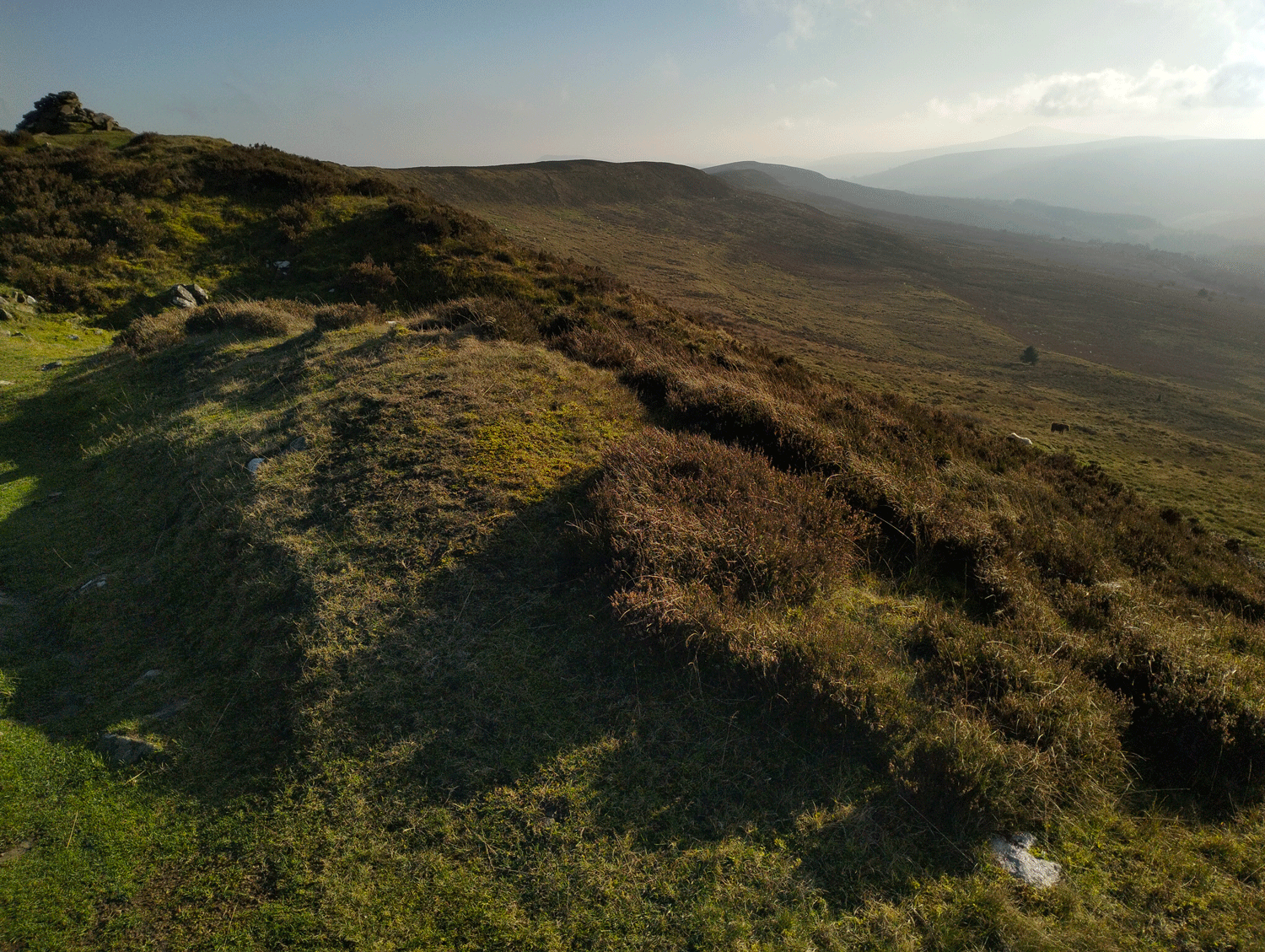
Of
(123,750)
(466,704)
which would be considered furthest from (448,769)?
(123,750)

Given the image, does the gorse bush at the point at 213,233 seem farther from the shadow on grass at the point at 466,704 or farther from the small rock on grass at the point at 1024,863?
the small rock on grass at the point at 1024,863

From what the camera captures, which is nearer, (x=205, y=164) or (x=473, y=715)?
(x=473, y=715)

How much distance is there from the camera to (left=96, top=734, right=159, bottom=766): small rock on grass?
4.03 meters

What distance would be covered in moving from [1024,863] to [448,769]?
3783 millimetres

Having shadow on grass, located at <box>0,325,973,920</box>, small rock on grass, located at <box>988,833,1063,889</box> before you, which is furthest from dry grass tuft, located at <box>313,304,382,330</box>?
small rock on grass, located at <box>988,833,1063,889</box>

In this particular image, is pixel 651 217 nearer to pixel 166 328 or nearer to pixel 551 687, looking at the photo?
pixel 166 328

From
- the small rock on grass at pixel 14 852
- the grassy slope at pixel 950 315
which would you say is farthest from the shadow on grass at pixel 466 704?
Answer: the grassy slope at pixel 950 315

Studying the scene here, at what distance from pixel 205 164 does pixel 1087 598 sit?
1257 inches

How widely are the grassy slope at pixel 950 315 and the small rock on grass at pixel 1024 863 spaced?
24667mm

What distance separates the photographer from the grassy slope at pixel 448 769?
10.1 feet

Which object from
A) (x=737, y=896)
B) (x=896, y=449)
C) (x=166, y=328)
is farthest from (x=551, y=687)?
(x=166, y=328)

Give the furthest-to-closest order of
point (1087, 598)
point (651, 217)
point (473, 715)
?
point (651, 217) < point (1087, 598) < point (473, 715)

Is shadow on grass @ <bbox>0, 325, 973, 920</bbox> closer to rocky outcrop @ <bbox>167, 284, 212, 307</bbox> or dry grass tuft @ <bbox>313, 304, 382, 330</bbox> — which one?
dry grass tuft @ <bbox>313, 304, 382, 330</bbox>

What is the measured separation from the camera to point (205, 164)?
74.2 ft
